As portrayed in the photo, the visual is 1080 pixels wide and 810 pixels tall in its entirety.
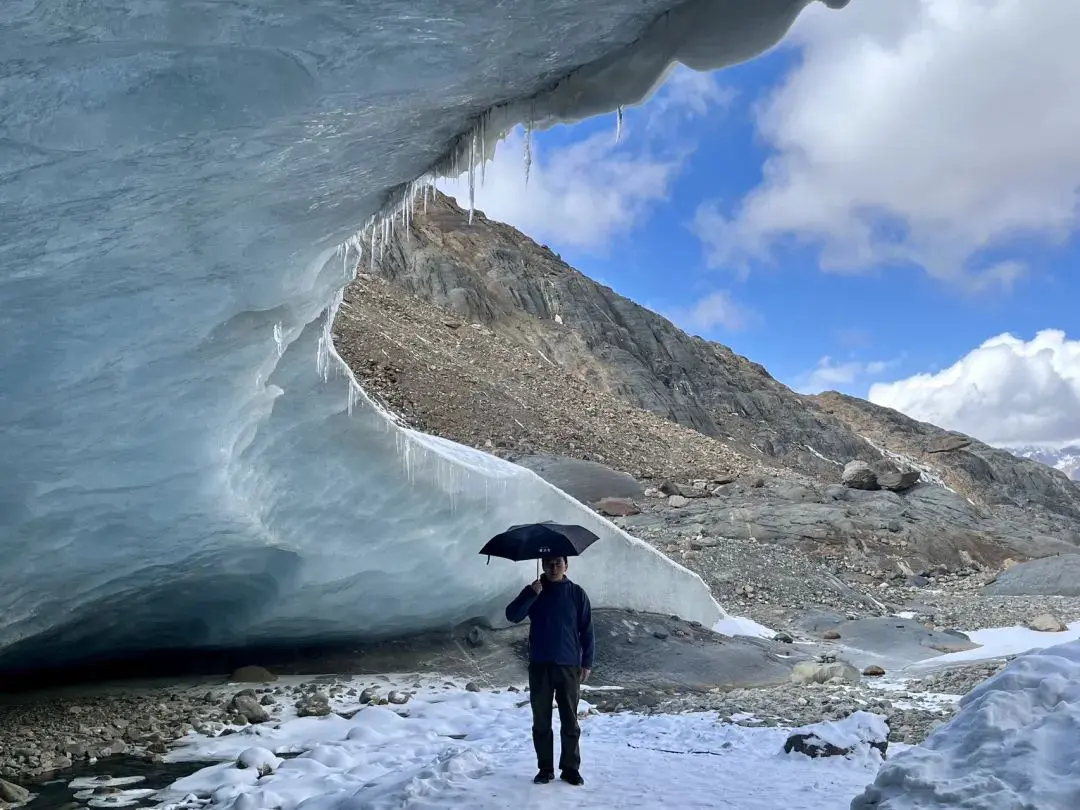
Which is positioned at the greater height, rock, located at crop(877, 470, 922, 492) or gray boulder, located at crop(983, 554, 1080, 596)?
rock, located at crop(877, 470, 922, 492)

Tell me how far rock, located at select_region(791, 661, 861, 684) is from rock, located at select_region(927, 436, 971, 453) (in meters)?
53.4

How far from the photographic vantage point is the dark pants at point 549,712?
467 cm

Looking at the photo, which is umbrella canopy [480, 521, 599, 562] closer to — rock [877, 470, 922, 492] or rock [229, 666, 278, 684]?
rock [229, 666, 278, 684]

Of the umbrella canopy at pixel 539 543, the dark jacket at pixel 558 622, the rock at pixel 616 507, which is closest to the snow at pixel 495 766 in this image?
the dark jacket at pixel 558 622

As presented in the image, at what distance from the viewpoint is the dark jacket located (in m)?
4.70

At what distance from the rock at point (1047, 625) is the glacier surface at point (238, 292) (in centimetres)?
725

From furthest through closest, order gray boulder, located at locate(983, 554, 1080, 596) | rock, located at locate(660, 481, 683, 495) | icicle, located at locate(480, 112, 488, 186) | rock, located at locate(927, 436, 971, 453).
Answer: rock, located at locate(927, 436, 971, 453)
rock, located at locate(660, 481, 683, 495)
gray boulder, located at locate(983, 554, 1080, 596)
icicle, located at locate(480, 112, 488, 186)

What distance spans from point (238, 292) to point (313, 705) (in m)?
3.27

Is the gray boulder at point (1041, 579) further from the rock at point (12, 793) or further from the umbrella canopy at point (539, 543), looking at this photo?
the rock at point (12, 793)

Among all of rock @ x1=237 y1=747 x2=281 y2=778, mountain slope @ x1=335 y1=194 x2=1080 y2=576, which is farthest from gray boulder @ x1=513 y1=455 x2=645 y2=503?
rock @ x1=237 y1=747 x2=281 y2=778

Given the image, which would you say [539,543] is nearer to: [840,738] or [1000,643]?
[840,738]

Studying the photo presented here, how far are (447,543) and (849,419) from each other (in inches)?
2351

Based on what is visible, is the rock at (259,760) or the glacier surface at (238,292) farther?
the rock at (259,760)

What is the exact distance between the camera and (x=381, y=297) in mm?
34844
